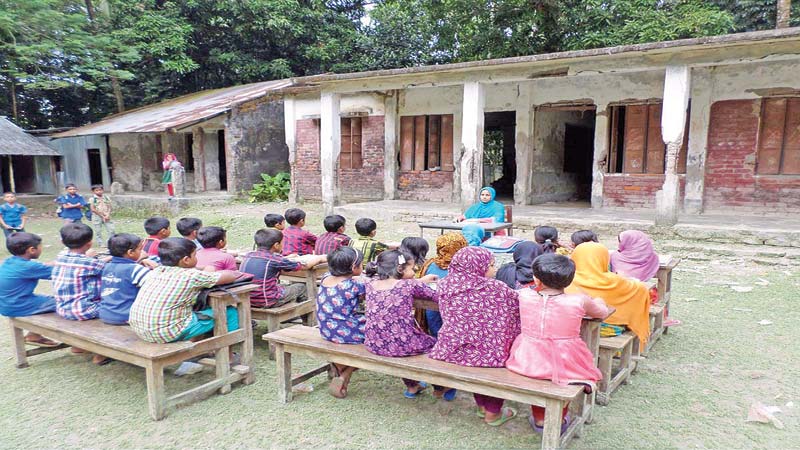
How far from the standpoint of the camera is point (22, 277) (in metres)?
4.00

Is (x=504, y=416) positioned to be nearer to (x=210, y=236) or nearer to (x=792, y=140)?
(x=210, y=236)

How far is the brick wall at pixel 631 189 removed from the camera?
10.4 metres

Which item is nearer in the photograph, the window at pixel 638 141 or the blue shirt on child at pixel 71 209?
the blue shirt on child at pixel 71 209

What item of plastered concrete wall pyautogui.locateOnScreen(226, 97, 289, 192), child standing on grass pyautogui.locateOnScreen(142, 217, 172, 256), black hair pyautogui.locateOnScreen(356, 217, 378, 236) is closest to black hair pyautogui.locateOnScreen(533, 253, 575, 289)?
black hair pyautogui.locateOnScreen(356, 217, 378, 236)

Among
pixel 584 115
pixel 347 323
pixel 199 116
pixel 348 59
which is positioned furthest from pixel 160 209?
pixel 347 323

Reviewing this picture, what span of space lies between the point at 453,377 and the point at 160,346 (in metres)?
1.87

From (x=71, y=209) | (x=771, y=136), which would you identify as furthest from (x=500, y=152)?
(x=71, y=209)

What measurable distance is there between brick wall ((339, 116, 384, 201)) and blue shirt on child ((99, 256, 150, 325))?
32.0 ft

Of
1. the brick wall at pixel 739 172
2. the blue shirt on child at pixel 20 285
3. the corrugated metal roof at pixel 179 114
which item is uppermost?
the corrugated metal roof at pixel 179 114

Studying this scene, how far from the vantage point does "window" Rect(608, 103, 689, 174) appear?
406 inches

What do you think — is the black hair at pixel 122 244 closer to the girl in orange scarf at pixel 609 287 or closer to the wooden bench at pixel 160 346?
the wooden bench at pixel 160 346

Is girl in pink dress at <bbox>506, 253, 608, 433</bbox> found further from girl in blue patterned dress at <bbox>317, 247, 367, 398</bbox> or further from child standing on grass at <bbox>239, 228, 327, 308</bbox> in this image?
child standing on grass at <bbox>239, 228, 327, 308</bbox>

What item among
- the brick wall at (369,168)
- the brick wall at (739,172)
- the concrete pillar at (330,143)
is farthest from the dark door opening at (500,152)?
the brick wall at (739,172)

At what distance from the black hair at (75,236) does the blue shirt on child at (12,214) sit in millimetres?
5559
